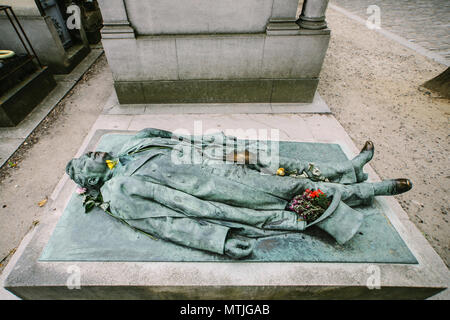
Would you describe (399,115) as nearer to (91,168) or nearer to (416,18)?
(91,168)

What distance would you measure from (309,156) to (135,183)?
2505 mm

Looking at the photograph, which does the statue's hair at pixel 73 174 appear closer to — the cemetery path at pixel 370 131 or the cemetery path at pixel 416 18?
the cemetery path at pixel 370 131

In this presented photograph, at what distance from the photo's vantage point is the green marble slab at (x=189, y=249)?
2.36 m

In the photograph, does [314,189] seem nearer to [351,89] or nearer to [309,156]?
[309,156]

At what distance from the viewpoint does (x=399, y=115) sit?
5250 mm

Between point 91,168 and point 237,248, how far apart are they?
1.78 metres

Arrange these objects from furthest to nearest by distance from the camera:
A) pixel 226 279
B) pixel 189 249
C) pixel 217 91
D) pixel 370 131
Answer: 1. pixel 217 91
2. pixel 370 131
3. pixel 189 249
4. pixel 226 279

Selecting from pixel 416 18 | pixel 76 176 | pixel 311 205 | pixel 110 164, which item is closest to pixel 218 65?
pixel 110 164

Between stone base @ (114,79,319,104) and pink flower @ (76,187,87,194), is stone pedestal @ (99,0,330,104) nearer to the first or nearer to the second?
stone base @ (114,79,319,104)

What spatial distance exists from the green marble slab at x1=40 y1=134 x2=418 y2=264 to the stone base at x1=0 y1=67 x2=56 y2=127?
3.33m

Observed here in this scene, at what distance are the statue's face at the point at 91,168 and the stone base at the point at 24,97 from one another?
130 inches

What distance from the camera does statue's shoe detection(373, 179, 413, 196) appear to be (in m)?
2.58

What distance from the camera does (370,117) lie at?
520 cm

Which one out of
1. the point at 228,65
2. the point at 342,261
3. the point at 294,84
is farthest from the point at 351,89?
the point at 342,261
